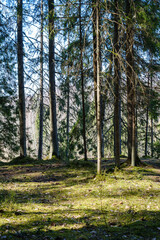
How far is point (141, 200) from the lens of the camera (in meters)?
5.82

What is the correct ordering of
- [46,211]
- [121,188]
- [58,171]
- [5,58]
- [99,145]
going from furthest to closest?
[5,58] → [58,171] → [99,145] → [121,188] → [46,211]

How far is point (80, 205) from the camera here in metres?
5.60

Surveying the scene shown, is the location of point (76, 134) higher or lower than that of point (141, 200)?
higher

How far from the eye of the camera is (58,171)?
9789 millimetres

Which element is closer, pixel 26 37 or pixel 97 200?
pixel 97 200

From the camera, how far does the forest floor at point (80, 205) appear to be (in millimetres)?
3969

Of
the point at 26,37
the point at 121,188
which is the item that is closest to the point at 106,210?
the point at 121,188

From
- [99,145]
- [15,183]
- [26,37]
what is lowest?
[15,183]

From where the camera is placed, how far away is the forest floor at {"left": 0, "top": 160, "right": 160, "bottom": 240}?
3969mm

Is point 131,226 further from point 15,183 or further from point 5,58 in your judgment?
point 5,58

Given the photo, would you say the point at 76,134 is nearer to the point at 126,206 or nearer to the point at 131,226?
the point at 126,206

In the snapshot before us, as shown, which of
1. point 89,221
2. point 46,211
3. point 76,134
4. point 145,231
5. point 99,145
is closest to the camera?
point 145,231

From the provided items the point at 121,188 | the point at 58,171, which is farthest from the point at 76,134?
the point at 121,188

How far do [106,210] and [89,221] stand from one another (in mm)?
731
